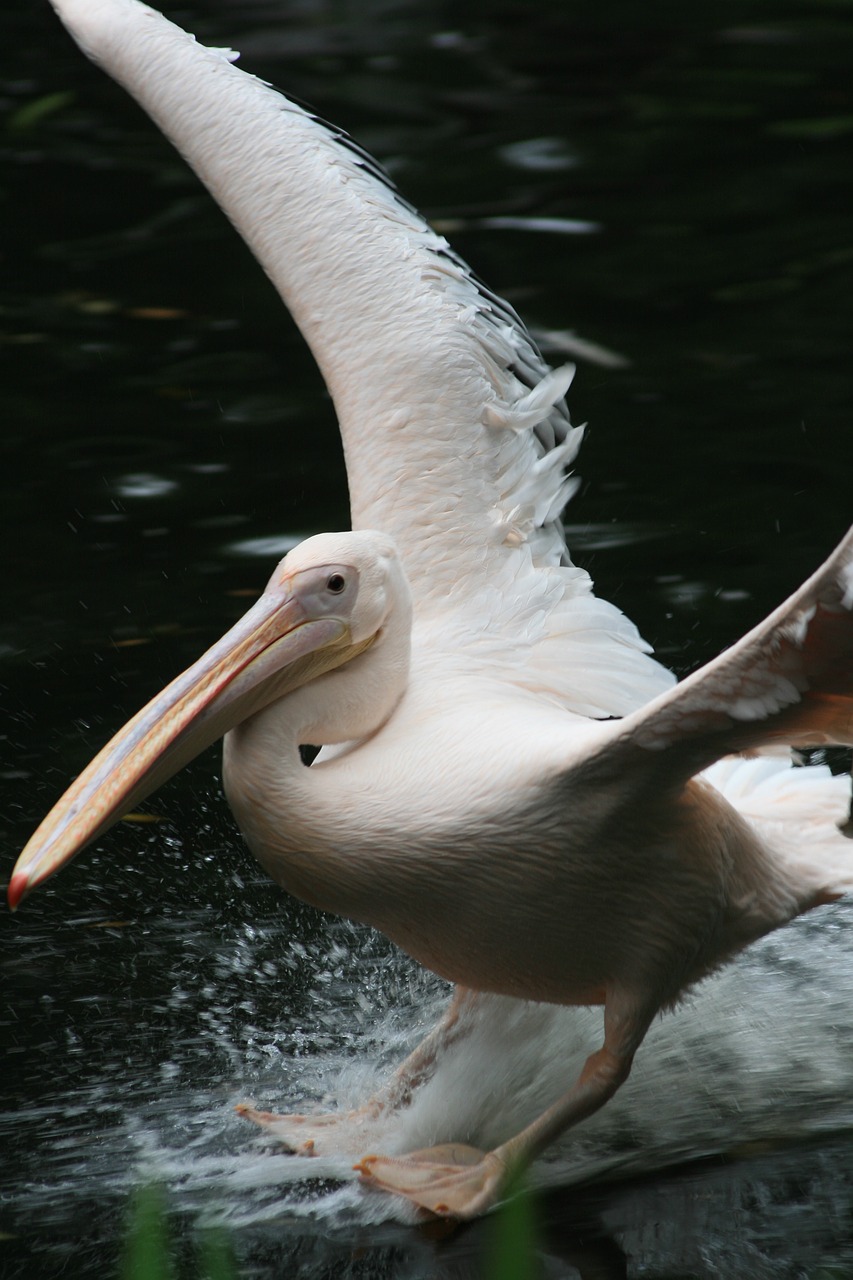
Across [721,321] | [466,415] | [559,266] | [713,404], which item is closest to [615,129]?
[559,266]

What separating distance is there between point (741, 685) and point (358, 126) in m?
7.92

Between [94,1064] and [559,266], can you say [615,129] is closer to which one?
[559,266]

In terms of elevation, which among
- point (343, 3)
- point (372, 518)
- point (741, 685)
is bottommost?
point (343, 3)

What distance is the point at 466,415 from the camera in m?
4.32

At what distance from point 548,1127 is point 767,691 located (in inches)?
39.7

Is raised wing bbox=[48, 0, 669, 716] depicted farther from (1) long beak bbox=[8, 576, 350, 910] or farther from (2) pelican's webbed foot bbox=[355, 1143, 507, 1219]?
(2) pelican's webbed foot bbox=[355, 1143, 507, 1219]

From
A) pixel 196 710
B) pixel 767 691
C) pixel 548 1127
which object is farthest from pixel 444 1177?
pixel 767 691

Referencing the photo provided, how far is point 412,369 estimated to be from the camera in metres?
4.38

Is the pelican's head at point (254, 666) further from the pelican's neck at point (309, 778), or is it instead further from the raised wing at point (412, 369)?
the raised wing at point (412, 369)

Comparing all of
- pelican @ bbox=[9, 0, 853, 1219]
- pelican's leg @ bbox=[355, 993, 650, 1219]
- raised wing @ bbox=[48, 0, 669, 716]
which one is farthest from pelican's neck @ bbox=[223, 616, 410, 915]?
pelican's leg @ bbox=[355, 993, 650, 1219]

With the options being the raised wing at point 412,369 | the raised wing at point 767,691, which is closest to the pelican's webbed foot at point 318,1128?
the raised wing at point 412,369

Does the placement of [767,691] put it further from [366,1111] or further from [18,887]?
[366,1111]

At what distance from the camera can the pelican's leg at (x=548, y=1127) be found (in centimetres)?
350

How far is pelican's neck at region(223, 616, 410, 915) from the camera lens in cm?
335
